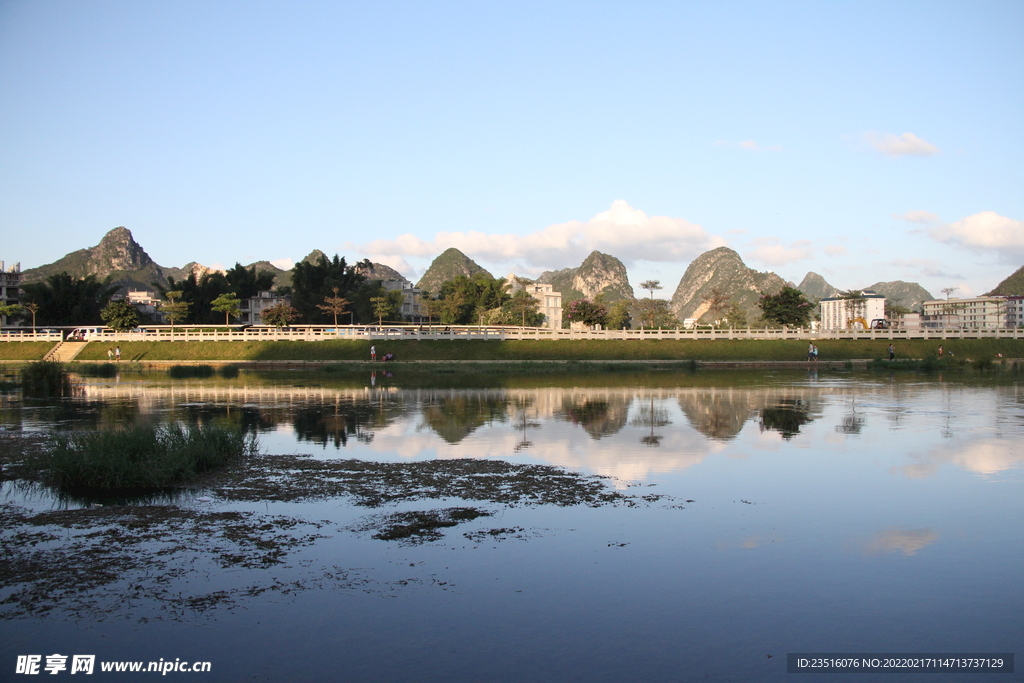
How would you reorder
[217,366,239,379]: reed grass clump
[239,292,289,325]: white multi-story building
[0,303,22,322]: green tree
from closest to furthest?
[217,366,239,379]: reed grass clump → [0,303,22,322]: green tree → [239,292,289,325]: white multi-story building

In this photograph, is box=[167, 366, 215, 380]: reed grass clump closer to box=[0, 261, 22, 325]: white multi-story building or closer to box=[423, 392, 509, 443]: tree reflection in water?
box=[423, 392, 509, 443]: tree reflection in water

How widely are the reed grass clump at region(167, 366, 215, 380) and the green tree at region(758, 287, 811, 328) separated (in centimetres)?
6181

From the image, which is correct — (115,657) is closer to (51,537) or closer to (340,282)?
(51,537)

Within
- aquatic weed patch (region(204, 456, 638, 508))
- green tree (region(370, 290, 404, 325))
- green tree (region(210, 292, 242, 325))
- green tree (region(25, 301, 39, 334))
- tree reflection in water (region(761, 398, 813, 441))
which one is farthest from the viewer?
green tree (region(210, 292, 242, 325))

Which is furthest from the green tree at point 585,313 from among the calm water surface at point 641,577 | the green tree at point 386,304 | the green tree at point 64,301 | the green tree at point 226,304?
the calm water surface at point 641,577

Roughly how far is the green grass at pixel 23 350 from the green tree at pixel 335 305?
35.7m

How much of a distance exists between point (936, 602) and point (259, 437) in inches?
672

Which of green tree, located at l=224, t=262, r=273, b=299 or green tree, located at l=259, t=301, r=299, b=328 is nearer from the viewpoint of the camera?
green tree, located at l=259, t=301, r=299, b=328

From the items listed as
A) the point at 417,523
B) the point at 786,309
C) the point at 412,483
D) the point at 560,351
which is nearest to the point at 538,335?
the point at 560,351

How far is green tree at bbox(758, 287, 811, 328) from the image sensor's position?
88.9 m

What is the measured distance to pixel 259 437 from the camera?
2111 centimetres

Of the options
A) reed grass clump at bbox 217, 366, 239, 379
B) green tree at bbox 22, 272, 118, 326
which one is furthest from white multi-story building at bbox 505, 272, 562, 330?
reed grass clump at bbox 217, 366, 239, 379

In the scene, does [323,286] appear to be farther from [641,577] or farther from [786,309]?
[641,577]

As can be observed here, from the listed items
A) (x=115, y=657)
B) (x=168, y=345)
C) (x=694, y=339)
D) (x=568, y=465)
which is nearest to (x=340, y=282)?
(x=168, y=345)
